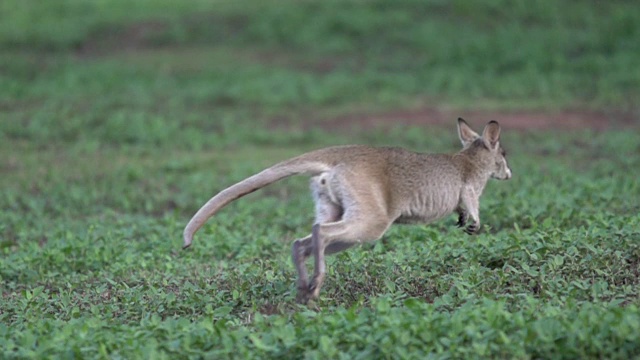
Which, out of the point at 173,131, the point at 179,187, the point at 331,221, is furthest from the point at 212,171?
the point at 331,221

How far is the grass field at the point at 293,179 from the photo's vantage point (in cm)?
630

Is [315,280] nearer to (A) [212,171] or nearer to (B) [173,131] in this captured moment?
(A) [212,171]

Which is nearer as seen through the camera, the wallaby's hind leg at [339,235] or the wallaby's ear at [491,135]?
the wallaby's hind leg at [339,235]

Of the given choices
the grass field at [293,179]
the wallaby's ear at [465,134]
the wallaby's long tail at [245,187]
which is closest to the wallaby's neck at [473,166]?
the wallaby's ear at [465,134]

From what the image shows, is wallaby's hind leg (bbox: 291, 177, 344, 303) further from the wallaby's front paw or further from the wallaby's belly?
the wallaby's front paw

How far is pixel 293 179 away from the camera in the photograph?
14516 mm

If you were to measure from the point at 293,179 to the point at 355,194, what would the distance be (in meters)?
6.89

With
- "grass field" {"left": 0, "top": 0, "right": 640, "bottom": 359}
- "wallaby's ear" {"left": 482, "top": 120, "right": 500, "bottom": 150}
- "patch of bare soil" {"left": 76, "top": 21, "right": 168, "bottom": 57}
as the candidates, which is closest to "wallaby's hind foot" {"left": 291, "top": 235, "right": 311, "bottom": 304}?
"grass field" {"left": 0, "top": 0, "right": 640, "bottom": 359}

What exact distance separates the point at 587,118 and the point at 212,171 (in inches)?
240

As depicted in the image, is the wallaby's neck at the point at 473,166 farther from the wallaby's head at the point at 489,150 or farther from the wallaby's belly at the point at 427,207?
the wallaby's belly at the point at 427,207

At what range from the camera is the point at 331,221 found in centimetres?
777

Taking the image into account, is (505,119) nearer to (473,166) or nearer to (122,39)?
(122,39)

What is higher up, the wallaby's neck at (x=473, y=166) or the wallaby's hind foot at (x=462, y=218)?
the wallaby's neck at (x=473, y=166)

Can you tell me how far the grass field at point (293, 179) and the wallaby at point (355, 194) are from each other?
285mm
